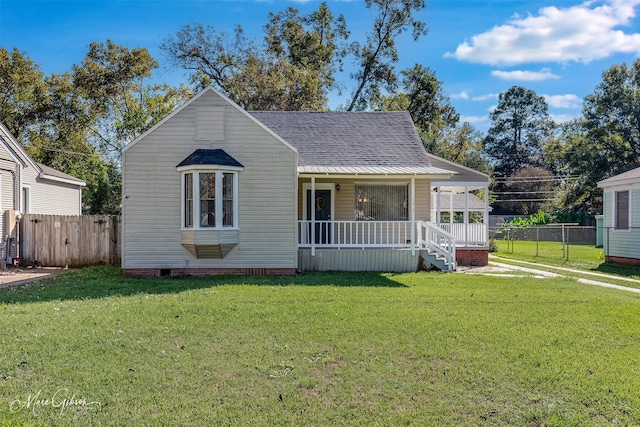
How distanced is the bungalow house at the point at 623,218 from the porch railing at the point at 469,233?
198 inches

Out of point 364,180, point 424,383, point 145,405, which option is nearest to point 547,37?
point 364,180

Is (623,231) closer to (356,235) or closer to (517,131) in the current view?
(356,235)

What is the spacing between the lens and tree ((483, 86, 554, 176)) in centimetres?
6262

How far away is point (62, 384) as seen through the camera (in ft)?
15.2

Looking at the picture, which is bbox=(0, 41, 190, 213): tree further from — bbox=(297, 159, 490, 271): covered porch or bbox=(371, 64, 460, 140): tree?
bbox=(297, 159, 490, 271): covered porch

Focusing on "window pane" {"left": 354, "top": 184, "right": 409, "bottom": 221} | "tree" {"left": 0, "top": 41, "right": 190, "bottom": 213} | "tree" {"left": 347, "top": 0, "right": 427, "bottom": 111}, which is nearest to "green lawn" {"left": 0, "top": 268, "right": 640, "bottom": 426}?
"window pane" {"left": 354, "top": 184, "right": 409, "bottom": 221}

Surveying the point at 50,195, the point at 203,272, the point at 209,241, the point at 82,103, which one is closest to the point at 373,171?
the point at 209,241

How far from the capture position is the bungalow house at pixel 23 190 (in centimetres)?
1509

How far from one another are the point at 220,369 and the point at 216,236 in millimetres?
7183

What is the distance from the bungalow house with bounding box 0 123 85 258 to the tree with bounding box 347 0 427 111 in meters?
20.3

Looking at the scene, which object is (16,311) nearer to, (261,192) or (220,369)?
(220,369)

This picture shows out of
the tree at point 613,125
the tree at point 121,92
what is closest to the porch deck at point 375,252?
the tree at point 121,92

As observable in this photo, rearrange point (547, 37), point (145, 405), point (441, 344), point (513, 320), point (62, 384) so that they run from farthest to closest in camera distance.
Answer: point (547, 37) → point (513, 320) → point (441, 344) → point (62, 384) → point (145, 405)

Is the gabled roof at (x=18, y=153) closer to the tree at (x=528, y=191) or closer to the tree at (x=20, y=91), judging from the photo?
the tree at (x=20, y=91)
